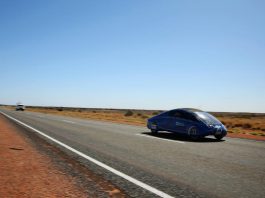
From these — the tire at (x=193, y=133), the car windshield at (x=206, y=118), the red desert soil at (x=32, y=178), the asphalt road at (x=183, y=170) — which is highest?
the car windshield at (x=206, y=118)

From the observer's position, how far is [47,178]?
584 cm

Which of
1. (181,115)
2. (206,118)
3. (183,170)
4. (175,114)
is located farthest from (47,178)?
(175,114)

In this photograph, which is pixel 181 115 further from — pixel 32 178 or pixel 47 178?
pixel 32 178

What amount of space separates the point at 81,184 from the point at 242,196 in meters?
2.59

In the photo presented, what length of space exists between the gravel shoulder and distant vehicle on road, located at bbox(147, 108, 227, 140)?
6.41m

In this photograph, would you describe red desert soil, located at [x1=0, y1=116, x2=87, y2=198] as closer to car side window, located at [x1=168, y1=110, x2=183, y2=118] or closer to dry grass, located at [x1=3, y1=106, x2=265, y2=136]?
car side window, located at [x1=168, y1=110, x2=183, y2=118]

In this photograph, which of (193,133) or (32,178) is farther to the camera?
(193,133)

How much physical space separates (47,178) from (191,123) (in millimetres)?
8718

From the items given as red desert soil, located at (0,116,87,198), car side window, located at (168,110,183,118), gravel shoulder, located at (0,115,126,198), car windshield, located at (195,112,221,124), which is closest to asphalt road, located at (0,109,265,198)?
gravel shoulder, located at (0,115,126,198)

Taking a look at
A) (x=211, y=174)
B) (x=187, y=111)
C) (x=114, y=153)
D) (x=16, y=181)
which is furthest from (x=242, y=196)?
(x=187, y=111)

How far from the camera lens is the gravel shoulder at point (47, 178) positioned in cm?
485

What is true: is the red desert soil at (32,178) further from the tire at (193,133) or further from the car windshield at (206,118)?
the car windshield at (206,118)

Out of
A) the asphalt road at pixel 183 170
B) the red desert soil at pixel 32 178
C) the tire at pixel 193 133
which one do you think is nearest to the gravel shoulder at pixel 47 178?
the red desert soil at pixel 32 178

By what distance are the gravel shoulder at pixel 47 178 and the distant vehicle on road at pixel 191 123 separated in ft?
21.0
